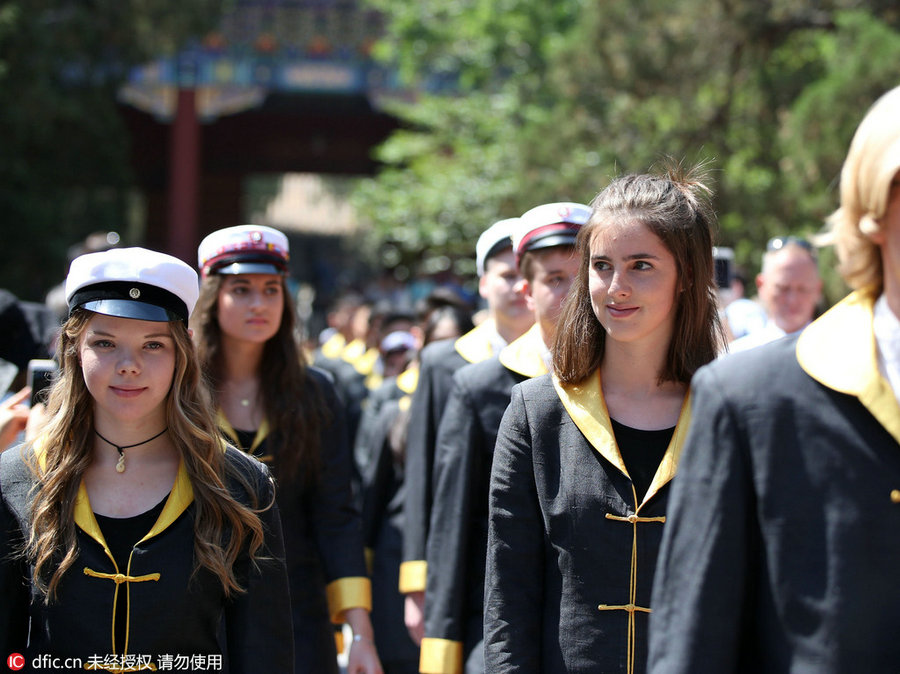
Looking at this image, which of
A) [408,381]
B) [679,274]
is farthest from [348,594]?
[408,381]

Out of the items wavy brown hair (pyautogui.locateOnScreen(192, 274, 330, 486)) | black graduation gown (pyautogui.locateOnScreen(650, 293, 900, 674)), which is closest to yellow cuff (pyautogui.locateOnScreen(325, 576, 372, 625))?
wavy brown hair (pyautogui.locateOnScreen(192, 274, 330, 486))

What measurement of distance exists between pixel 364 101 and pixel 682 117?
504 inches

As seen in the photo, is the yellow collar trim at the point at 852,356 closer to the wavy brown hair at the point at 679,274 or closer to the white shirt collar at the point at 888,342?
the white shirt collar at the point at 888,342

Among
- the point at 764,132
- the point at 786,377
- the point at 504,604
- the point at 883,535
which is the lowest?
the point at 504,604

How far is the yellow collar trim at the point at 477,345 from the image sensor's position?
156 inches

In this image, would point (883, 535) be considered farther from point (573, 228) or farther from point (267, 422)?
point (267, 422)

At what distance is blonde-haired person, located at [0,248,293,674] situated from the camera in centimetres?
238

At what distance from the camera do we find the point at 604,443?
2.43 m

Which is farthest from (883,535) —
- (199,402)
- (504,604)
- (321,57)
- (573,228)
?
(321,57)

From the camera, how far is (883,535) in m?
1.54

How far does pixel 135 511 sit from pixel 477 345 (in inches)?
69.1

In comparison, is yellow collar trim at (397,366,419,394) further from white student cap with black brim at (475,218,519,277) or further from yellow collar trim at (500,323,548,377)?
yellow collar trim at (500,323,548,377)

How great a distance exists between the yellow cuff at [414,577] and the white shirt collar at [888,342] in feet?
7.57

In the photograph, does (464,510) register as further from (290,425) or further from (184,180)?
(184,180)
